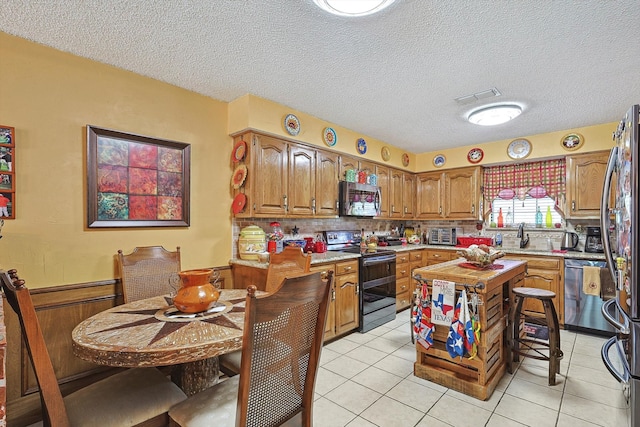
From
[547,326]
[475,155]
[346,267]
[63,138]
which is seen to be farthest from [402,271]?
[63,138]

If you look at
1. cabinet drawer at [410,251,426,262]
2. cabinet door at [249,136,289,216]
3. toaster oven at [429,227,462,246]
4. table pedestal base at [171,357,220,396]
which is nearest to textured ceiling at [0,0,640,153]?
cabinet door at [249,136,289,216]

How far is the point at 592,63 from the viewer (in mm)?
2346

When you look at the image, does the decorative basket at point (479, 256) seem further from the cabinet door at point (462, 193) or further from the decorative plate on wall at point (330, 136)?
the cabinet door at point (462, 193)

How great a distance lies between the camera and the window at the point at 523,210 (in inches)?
175

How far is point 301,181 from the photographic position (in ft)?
11.5

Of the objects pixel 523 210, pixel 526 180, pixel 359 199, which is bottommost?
pixel 523 210

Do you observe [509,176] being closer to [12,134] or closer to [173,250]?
[173,250]

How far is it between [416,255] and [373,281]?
50.2 inches

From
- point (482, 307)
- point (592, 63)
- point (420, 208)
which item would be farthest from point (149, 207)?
point (420, 208)

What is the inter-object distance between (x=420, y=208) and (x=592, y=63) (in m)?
3.24

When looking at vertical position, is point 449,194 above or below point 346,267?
above

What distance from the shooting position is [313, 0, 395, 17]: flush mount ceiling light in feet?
5.53

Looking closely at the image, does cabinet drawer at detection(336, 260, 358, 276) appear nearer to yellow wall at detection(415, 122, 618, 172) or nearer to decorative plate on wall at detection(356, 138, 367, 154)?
decorative plate on wall at detection(356, 138, 367, 154)

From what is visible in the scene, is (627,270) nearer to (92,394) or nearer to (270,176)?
(92,394)
